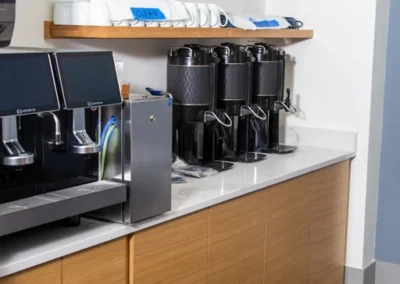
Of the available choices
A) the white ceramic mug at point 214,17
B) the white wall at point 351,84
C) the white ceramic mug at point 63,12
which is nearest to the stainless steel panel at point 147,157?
the white ceramic mug at point 63,12

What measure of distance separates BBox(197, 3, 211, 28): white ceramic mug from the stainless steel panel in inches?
28.1

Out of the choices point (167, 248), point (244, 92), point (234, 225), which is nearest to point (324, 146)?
point (244, 92)

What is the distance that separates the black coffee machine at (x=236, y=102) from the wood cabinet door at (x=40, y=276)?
48.2 inches

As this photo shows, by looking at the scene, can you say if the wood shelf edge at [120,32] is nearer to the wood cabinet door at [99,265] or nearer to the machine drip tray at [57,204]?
the machine drip tray at [57,204]

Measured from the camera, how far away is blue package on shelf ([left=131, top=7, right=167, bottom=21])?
2.12 meters

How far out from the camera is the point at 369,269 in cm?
318

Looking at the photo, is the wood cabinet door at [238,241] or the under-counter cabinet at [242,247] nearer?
the under-counter cabinet at [242,247]

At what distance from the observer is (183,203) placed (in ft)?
6.50

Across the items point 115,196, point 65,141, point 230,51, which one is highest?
point 230,51

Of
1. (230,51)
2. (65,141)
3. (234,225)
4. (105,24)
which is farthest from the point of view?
(230,51)

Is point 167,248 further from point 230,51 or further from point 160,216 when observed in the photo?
point 230,51

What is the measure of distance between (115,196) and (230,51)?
108cm

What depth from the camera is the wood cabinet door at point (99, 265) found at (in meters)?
1.56

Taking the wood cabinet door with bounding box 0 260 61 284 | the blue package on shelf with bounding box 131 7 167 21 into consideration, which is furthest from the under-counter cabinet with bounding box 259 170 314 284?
the wood cabinet door with bounding box 0 260 61 284
